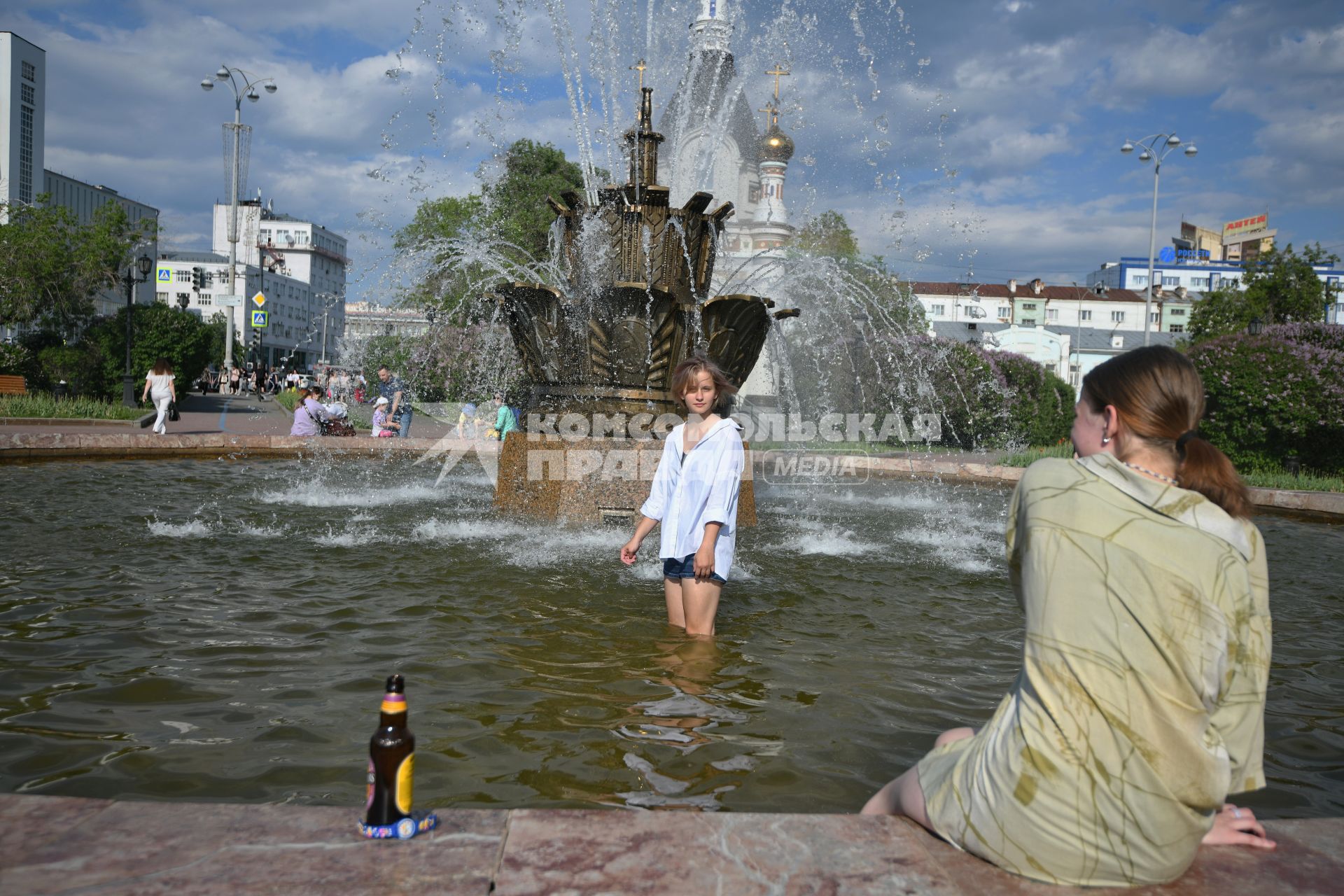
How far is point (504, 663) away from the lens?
181 inches

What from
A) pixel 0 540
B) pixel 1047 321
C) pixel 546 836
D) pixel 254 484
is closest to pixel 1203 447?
pixel 546 836

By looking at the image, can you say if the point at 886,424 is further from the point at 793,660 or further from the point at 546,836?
the point at 546,836

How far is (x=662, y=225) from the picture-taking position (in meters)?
9.02

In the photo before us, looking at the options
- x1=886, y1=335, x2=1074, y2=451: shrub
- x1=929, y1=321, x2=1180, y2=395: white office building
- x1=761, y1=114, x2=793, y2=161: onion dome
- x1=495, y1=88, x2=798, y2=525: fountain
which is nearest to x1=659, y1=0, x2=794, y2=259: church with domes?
x1=761, y1=114, x2=793, y2=161: onion dome

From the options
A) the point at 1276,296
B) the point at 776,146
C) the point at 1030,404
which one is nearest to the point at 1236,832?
the point at 1030,404

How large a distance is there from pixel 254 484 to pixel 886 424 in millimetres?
23200

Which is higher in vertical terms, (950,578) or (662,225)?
(662,225)

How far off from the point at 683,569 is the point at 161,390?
14.9 meters

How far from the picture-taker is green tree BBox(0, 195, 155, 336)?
87.0ft

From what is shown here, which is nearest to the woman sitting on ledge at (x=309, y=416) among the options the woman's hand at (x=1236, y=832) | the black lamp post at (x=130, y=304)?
the black lamp post at (x=130, y=304)

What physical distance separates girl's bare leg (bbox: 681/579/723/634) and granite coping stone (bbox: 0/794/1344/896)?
2.27 m

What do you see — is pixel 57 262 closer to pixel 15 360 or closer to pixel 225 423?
pixel 15 360

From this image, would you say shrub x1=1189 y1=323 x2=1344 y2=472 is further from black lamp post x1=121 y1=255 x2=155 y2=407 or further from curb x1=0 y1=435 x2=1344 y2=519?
black lamp post x1=121 y1=255 x2=155 y2=407

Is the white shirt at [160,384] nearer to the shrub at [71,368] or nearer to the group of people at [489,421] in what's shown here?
the group of people at [489,421]
